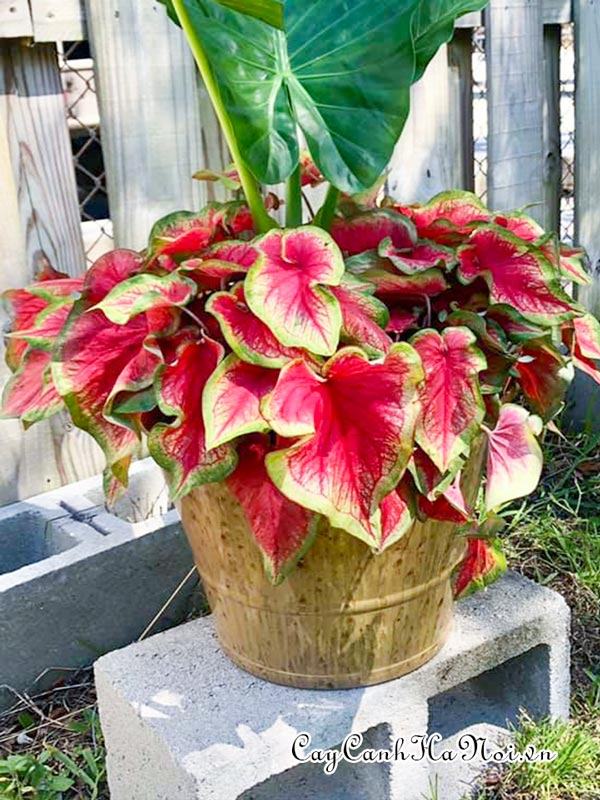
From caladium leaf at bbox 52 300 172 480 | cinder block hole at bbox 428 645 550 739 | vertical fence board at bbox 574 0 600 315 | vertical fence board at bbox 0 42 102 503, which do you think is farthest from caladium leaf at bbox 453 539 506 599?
vertical fence board at bbox 574 0 600 315

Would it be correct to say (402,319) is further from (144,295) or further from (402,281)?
(144,295)

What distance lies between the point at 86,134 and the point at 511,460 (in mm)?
2514

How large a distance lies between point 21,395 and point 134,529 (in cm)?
52

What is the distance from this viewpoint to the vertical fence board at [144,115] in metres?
1.81

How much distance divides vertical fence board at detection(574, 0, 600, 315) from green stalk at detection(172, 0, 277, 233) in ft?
4.87

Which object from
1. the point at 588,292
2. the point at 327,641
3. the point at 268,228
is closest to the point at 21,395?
the point at 268,228

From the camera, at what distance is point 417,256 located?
1194 millimetres

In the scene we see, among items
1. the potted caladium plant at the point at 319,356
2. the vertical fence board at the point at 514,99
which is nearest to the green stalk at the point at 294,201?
the potted caladium plant at the point at 319,356

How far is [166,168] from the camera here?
1.92 meters

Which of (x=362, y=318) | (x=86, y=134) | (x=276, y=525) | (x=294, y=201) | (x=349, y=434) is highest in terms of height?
(x=86, y=134)

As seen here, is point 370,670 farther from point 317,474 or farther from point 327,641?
point 317,474

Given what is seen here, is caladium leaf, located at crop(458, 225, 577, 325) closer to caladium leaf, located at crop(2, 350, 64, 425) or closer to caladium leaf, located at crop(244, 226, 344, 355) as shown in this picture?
caladium leaf, located at crop(244, 226, 344, 355)

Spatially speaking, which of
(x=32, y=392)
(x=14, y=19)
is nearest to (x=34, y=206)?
(x=14, y=19)

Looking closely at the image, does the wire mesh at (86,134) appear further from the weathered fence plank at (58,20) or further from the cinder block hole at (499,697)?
the cinder block hole at (499,697)
